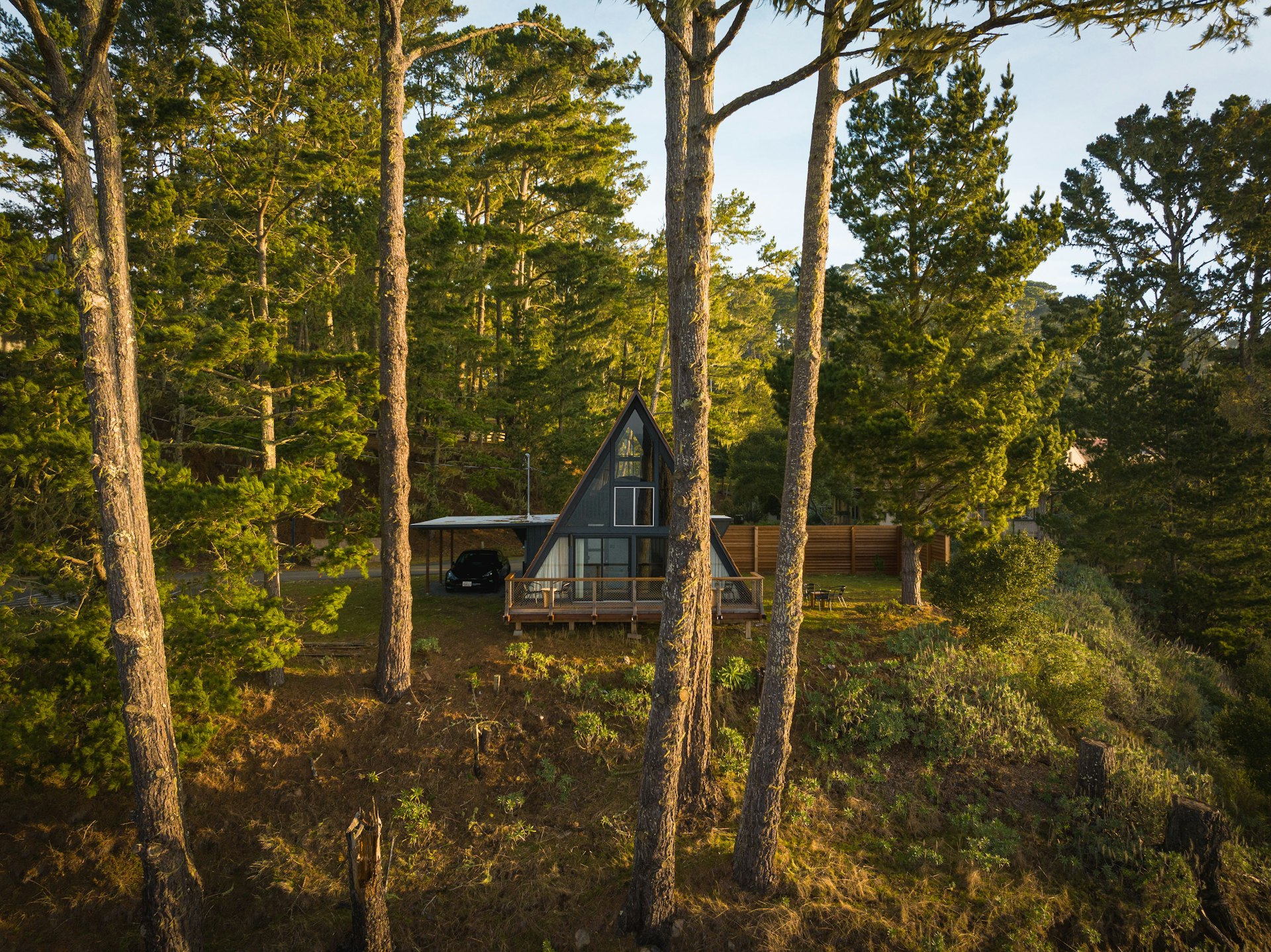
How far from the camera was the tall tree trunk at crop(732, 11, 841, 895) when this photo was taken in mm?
7906

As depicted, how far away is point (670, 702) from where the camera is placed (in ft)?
24.0

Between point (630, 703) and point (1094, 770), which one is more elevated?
point (630, 703)

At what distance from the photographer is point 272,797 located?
9852mm

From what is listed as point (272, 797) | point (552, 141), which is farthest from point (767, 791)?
point (552, 141)

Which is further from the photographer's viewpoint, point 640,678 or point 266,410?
point 640,678

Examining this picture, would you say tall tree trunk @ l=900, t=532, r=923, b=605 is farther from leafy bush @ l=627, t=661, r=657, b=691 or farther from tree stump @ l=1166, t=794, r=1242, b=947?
tree stump @ l=1166, t=794, r=1242, b=947

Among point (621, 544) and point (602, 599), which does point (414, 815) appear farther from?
point (621, 544)

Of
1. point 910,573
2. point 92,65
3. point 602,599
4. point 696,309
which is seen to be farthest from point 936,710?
point 92,65

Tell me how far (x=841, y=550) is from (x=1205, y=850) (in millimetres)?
14467

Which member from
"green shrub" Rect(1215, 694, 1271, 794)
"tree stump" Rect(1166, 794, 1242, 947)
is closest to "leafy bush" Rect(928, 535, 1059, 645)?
"green shrub" Rect(1215, 694, 1271, 794)

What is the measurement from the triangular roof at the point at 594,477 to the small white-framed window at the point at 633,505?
0.76 meters

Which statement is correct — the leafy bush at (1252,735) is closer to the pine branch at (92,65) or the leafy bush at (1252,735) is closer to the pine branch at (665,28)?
the pine branch at (665,28)

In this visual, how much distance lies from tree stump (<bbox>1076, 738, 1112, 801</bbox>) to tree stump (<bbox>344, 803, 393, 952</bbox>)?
31.0ft

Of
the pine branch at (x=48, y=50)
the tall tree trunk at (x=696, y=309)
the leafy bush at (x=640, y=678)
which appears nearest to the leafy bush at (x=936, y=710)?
the leafy bush at (x=640, y=678)
